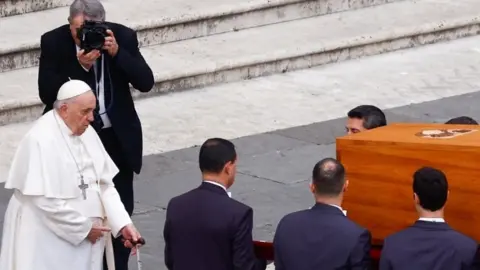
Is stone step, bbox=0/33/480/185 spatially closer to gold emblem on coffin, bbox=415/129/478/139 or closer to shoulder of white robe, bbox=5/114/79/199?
shoulder of white robe, bbox=5/114/79/199

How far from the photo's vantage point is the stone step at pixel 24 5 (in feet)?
40.5

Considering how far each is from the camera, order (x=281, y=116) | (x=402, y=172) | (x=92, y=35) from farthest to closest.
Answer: (x=281, y=116)
(x=92, y=35)
(x=402, y=172)

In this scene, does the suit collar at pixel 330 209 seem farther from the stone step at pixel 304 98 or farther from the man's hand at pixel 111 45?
the stone step at pixel 304 98

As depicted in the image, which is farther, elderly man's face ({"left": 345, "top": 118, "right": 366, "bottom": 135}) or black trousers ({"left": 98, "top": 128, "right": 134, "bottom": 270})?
black trousers ({"left": 98, "top": 128, "right": 134, "bottom": 270})

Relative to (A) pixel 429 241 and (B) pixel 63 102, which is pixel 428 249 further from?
(B) pixel 63 102

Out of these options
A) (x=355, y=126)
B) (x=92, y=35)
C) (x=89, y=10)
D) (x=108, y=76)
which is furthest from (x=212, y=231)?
(x=89, y=10)

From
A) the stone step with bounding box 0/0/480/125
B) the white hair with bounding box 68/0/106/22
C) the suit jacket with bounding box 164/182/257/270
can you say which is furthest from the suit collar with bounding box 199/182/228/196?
the stone step with bounding box 0/0/480/125

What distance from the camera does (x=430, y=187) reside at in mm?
5332

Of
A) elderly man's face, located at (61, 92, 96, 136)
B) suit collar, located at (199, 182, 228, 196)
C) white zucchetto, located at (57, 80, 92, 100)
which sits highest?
white zucchetto, located at (57, 80, 92, 100)

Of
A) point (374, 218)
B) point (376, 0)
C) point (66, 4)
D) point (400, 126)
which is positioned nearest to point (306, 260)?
point (374, 218)

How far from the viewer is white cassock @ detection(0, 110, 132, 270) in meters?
6.17

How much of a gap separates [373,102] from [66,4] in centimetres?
335

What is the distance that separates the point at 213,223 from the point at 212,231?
0.04 meters

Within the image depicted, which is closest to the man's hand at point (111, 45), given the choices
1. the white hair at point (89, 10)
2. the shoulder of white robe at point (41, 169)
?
the white hair at point (89, 10)
